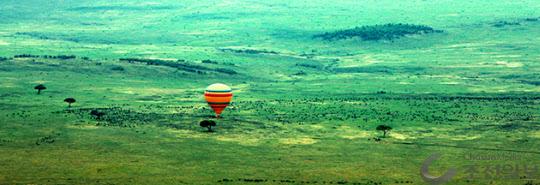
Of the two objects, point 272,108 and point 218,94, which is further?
point 272,108

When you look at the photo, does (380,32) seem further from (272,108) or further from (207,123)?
(207,123)

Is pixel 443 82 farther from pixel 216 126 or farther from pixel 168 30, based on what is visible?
pixel 168 30

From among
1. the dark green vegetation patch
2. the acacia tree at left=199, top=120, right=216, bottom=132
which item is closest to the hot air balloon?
the acacia tree at left=199, top=120, right=216, bottom=132

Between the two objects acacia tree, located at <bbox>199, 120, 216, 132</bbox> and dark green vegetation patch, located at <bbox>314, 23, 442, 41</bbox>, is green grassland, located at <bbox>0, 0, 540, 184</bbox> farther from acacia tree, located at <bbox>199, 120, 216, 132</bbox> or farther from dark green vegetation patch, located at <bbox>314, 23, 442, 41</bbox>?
dark green vegetation patch, located at <bbox>314, 23, 442, 41</bbox>

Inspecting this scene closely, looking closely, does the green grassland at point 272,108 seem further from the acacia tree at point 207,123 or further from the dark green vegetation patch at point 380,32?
the dark green vegetation patch at point 380,32

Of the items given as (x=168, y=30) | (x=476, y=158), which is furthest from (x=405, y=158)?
(x=168, y=30)

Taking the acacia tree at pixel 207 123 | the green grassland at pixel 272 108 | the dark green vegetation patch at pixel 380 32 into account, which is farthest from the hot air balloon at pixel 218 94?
the dark green vegetation patch at pixel 380 32

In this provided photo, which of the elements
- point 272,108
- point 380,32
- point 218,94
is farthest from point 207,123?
A: point 380,32
